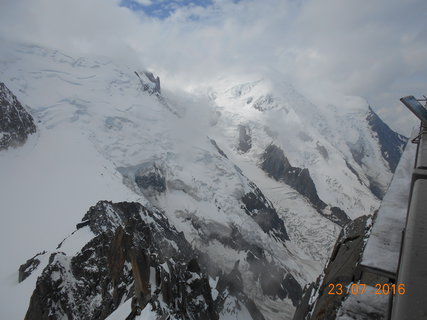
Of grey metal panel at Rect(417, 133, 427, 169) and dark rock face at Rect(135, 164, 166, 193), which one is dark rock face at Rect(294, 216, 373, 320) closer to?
grey metal panel at Rect(417, 133, 427, 169)

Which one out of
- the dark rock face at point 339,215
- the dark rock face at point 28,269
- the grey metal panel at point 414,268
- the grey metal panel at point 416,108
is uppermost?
the dark rock face at point 339,215

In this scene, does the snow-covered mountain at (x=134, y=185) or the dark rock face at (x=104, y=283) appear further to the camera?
the snow-covered mountain at (x=134, y=185)

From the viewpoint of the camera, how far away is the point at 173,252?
79.9m

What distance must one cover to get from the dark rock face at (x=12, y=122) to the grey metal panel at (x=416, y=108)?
10493 centimetres

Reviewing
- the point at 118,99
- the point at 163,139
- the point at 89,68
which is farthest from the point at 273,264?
the point at 89,68

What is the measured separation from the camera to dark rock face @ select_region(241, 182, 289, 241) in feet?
489

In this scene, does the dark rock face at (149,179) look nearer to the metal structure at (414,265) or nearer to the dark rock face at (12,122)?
the dark rock face at (12,122)

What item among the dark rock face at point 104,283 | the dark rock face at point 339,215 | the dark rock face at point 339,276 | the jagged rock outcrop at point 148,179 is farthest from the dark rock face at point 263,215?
the dark rock face at point 339,276

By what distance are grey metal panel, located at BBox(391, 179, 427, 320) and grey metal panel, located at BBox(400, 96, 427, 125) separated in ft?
15.9

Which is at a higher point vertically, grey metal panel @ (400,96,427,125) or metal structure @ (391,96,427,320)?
grey metal panel @ (400,96,427,125)

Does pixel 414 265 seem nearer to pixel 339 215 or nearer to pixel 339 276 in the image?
pixel 339 276

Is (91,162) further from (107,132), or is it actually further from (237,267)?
(237,267)

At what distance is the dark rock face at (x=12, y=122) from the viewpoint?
9500cm

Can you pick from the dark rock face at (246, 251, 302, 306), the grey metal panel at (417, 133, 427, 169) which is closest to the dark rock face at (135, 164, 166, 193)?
the dark rock face at (246, 251, 302, 306)
